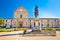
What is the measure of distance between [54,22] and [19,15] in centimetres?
745

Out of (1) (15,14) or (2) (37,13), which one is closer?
(2) (37,13)

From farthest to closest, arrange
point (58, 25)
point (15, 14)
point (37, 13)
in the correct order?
1. point (58, 25)
2. point (15, 14)
3. point (37, 13)

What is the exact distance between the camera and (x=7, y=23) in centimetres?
2980

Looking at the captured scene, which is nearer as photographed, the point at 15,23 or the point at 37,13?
the point at 37,13

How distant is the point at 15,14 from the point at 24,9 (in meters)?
1.95

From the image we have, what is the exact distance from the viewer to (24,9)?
92.9ft

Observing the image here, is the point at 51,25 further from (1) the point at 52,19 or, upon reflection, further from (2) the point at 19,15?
(2) the point at 19,15

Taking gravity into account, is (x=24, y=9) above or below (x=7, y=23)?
above

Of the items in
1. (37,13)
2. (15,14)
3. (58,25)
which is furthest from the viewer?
(58,25)

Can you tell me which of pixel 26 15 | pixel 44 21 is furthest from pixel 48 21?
pixel 26 15

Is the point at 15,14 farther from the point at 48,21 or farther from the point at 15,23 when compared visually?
the point at 48,21

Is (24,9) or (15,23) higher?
(24,9)

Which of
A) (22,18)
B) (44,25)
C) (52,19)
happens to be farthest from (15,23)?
(52,19)

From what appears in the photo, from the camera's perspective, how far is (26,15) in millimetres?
28203
